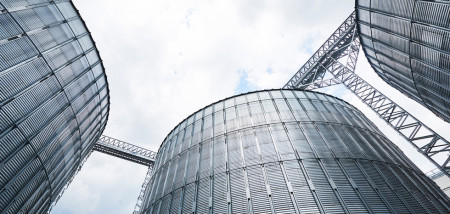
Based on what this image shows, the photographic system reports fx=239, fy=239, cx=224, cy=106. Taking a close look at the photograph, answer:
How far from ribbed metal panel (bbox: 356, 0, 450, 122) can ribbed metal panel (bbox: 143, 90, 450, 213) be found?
4022 millimetres

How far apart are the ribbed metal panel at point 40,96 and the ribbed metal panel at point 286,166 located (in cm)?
616

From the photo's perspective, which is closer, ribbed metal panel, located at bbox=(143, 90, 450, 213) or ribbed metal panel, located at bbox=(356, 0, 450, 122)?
ribbed metal panel, located at bbox=(356, 0, 450, 122)

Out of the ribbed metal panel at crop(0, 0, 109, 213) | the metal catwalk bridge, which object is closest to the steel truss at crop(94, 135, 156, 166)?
the metal catwalk bridge

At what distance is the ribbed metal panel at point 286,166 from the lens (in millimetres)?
10492

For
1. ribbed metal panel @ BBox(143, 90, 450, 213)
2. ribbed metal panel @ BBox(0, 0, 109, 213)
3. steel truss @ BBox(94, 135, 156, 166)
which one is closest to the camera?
ribbed metal panel @ BBox(0, 0, 109, 213)

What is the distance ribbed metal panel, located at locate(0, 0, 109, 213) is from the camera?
10.2m

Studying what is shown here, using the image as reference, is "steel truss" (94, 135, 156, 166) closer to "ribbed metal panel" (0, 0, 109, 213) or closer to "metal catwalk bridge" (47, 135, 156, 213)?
"metal catwalk bridge" (47, 135, 156, 213)

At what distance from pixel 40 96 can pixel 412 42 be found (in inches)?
723

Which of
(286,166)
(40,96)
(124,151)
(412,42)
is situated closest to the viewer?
(412,42)

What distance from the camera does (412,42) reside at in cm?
1159

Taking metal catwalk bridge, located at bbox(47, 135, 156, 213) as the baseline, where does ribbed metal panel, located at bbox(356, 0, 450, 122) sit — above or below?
below

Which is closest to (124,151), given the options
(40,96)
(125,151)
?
(125,151)

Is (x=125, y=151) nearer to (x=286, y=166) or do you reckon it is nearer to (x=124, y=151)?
(x=124, y=151)

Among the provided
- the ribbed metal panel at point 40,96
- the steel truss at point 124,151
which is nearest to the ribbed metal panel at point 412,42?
the ribbed metal panel at point 40,96
